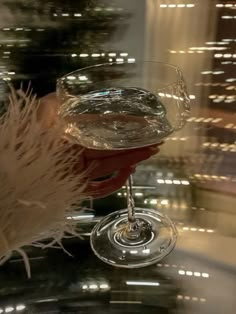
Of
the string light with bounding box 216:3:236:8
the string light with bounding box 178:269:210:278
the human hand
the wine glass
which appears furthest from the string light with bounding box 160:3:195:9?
the string light with bounding box 178:269:210:278

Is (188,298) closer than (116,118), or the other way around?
(188,298)

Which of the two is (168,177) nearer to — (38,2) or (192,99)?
(192,99)

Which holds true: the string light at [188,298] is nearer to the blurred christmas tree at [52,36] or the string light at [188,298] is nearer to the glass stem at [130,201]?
the glass stem at [130,201]

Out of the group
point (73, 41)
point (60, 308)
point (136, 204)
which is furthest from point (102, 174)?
point (73, 41)

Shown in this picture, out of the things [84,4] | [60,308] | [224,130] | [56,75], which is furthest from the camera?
[84,4]

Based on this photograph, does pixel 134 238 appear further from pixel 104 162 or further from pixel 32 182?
pixel 32 182

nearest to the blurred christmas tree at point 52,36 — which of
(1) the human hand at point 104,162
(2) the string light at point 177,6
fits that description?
(2) the string light at point 177,6

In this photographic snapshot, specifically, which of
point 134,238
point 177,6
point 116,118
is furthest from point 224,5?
point 134,238
